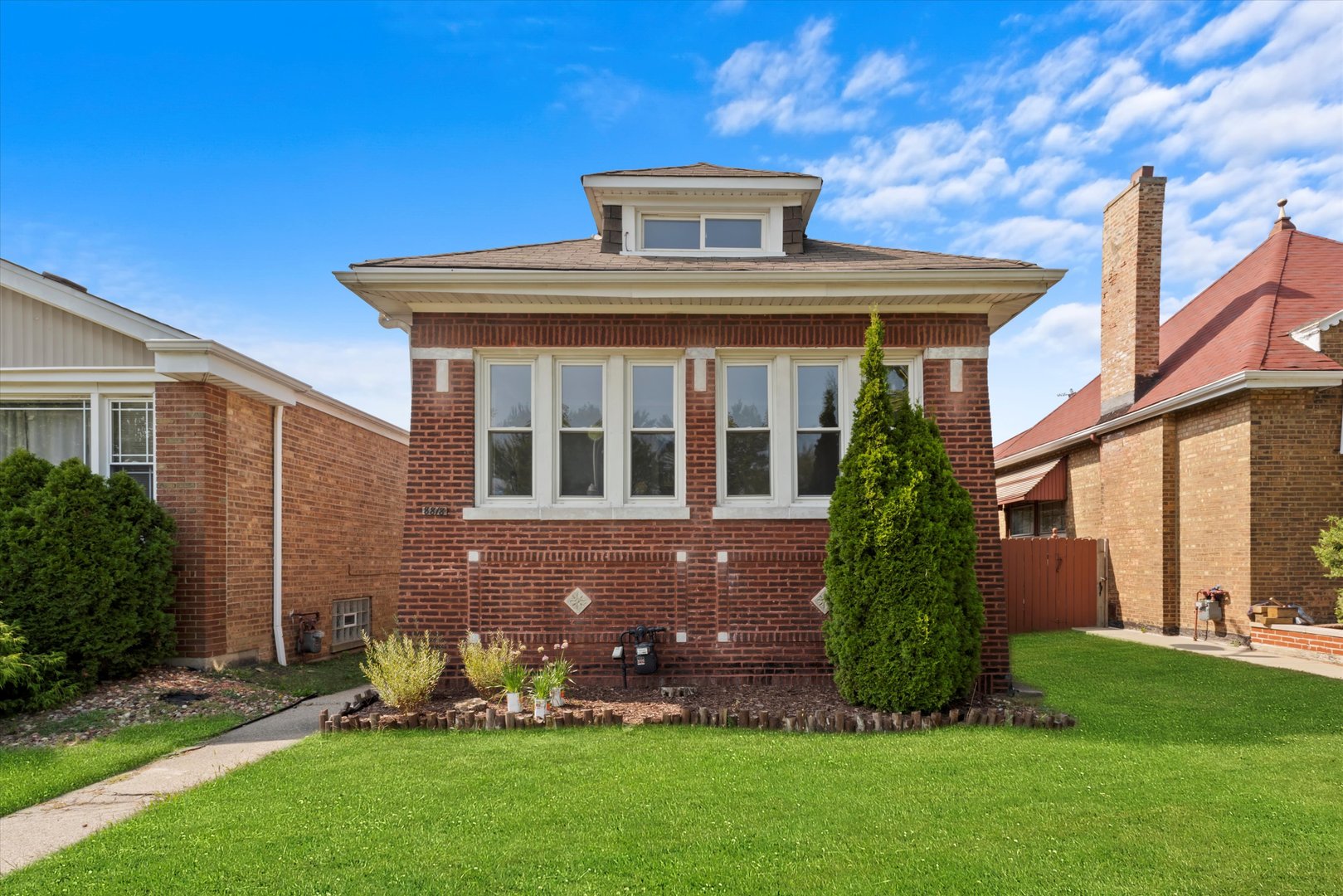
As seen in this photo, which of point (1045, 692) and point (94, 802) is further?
point (1045, 692)

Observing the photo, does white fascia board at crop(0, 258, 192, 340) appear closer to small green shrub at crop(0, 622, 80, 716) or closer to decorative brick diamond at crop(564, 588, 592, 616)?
small green shrub at crop(0, 622, 80, 716)

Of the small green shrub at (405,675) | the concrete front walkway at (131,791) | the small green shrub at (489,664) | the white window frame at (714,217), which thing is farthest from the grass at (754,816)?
the white window frame at (714,217)

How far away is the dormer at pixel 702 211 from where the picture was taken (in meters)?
9.62

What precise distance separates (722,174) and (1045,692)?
7.25 meters

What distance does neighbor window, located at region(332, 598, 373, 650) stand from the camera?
41.5 ft

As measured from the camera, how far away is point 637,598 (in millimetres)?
8578

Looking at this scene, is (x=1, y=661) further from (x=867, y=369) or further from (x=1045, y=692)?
(x=1045, y=692)

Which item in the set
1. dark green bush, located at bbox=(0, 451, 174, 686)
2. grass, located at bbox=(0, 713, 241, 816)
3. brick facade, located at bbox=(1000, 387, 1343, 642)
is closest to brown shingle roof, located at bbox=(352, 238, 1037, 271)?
dark green bush, located at bbox=(0, 451, 174, 686)

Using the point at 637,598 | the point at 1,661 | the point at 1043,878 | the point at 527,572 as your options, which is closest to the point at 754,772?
the point at 1043,878

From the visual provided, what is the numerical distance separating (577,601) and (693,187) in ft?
17.1

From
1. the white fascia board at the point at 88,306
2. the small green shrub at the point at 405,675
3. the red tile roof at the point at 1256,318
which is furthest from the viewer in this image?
the red tile roof at the point at 1256,318

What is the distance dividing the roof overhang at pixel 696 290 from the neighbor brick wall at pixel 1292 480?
593cm

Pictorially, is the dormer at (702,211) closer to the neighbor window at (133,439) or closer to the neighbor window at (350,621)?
the neighbor window at (133,439)

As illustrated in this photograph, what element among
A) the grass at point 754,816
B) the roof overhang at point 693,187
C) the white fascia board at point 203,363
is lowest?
the grass at point 754,816
